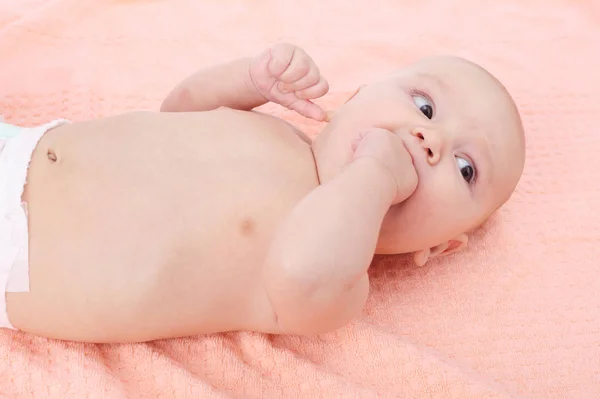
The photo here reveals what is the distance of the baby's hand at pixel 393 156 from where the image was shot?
3.21ft

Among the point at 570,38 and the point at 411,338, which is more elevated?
the point at 570,38

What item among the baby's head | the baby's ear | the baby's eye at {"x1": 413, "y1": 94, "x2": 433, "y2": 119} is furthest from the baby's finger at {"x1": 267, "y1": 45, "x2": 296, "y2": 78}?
the baby's ear

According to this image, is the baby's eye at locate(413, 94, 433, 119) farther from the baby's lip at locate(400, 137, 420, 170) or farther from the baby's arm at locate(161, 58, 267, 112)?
the baby's arm at locate(161, 58, 267, 112)

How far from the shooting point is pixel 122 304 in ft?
3.26

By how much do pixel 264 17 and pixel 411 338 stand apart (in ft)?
3.33

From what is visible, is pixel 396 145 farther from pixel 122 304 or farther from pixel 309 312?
pixel 122 304

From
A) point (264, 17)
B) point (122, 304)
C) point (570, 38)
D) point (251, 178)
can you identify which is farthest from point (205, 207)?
point (570, 38)

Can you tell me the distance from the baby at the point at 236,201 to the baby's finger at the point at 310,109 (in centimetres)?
3

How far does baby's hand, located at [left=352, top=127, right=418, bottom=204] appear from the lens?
979mm

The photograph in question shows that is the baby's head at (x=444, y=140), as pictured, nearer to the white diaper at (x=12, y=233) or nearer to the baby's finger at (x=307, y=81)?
the baby's finger at (x=307, y=81)

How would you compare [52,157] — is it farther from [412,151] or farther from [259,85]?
[412,151]

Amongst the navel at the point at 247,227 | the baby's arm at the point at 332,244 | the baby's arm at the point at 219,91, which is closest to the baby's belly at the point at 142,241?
the navel at the point at 247,227

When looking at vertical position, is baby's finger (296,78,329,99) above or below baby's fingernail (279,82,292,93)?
above

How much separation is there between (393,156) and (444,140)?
13 centimetres
